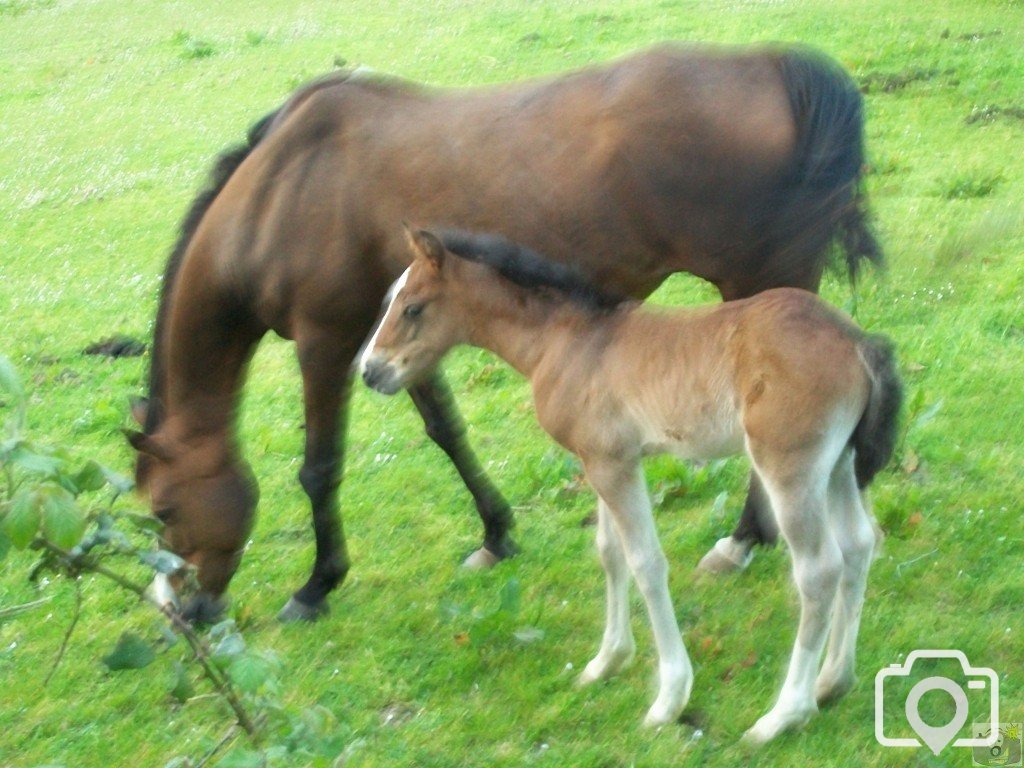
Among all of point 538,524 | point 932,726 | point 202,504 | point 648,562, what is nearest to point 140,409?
point 202,504

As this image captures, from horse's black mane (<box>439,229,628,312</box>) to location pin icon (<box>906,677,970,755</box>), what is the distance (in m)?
1.61

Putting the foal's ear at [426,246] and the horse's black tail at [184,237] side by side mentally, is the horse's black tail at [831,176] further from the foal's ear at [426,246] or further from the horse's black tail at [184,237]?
the horse's black tail at [184,237]

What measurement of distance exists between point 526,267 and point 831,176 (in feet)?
3.91

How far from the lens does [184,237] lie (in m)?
5.04

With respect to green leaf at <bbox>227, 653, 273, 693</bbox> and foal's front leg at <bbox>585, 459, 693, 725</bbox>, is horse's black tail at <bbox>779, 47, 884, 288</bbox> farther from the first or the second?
green leaf at <bbox>227, 653, 273, 693</bbox>

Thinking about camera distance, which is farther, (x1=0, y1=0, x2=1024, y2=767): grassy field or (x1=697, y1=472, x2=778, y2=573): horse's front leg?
(x1=697, y1=472, x2=778, y2=573): horse's front leg

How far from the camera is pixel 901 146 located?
9680mm

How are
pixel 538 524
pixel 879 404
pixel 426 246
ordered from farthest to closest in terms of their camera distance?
1. pixel 538 524
2. pixel 426 246
3. pixel 879 404

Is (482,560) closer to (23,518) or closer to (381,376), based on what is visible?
(381,376)

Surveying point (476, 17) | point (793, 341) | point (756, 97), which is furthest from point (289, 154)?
point (476, 17)

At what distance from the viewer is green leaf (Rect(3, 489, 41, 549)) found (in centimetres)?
201

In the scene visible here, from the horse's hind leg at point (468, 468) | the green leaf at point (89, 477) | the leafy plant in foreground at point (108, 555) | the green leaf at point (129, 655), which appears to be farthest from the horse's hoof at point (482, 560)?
the green leaf at point (89, 477)

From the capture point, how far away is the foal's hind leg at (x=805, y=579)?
345cm

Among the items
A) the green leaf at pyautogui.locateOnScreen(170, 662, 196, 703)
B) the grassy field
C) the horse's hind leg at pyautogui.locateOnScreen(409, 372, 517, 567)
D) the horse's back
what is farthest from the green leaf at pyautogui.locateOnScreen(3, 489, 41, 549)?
the horse's hind leg at pyautogui.locateOnScreen(409, 372, 517, 567)
